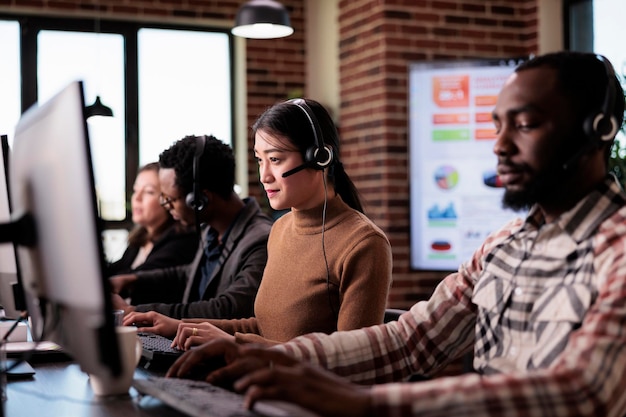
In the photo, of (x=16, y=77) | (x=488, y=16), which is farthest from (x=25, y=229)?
(x=16, y=77)

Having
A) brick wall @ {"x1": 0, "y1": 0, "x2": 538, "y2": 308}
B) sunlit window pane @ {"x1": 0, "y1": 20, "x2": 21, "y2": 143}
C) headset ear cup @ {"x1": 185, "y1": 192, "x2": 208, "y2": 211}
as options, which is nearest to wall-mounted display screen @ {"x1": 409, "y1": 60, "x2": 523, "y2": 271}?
brick wall @ {"x1": 0, "y1": 0, "x2": 538, "y2": 308}

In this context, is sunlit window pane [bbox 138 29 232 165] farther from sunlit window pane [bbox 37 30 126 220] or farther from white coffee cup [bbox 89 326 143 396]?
white coffee cup [bbox 89 326 143 396]

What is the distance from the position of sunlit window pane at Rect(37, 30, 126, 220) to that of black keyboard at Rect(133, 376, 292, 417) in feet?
13.6

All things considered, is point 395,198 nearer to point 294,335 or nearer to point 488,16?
point 488,16

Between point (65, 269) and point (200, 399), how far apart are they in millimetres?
324

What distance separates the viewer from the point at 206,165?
9.33 ft

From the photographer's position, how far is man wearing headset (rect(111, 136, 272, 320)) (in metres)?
2.54

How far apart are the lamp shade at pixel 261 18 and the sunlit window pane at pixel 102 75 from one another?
5.34 feet

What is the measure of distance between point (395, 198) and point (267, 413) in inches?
139

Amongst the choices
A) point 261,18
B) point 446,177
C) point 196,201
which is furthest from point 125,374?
point 446,177

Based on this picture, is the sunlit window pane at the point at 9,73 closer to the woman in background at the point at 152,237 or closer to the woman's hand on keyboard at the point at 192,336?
the woman in background at the point at 152,237

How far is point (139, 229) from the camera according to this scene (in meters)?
4.09

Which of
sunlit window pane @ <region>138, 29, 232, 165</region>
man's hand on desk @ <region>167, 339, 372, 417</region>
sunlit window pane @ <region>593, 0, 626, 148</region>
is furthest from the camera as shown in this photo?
sunlit window pane @ <region>138, 29, 232, 165</region>

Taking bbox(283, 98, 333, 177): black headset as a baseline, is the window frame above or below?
above
